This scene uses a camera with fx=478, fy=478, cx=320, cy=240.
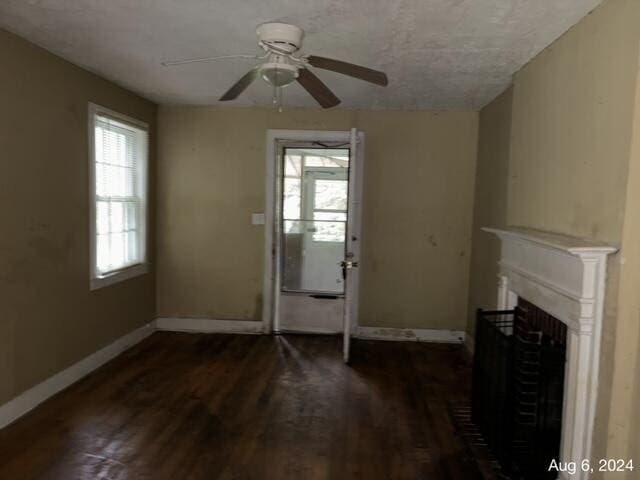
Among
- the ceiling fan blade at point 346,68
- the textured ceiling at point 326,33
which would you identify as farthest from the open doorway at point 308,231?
the ceiling fan blade at point 346,68

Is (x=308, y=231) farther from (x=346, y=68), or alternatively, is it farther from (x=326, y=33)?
(x=346, y=68)

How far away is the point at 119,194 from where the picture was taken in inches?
170

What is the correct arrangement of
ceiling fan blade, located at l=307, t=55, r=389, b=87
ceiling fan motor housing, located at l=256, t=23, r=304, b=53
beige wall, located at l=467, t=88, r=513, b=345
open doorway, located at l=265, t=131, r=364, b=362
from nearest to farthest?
ceiling fan blade, located at l=307, t=55, r=389, b=87 → ceiling fan motor housing, located at l=256, t=23, r=304, b=53 → beige wall, located at l=467, t=88, r=513, b=345 → open doorway, located at l=265, t=131, r=364, b=362

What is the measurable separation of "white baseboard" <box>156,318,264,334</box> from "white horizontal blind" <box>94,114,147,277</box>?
0.80m

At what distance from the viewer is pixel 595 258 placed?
2.01 meters

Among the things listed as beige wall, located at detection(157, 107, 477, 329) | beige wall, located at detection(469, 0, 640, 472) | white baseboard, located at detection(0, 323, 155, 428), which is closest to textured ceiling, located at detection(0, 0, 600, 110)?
beige wall, located at detection(469, 0, 640, 472)

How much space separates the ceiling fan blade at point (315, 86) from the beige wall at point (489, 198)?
170cm

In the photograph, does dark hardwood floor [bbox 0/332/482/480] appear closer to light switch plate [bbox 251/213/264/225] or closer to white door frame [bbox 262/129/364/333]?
white door frame [bbox 262/129/364/333]

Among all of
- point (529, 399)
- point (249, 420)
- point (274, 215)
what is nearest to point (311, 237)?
point (274, 215)

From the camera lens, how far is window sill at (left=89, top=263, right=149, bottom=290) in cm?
388

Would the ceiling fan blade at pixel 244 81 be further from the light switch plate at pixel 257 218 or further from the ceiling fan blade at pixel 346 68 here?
the light switch plate at pixel 257 218

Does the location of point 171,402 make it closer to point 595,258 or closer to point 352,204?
point 352,204

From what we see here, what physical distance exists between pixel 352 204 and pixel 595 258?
8.08 ft

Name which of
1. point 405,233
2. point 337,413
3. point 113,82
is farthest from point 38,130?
point 405,233
